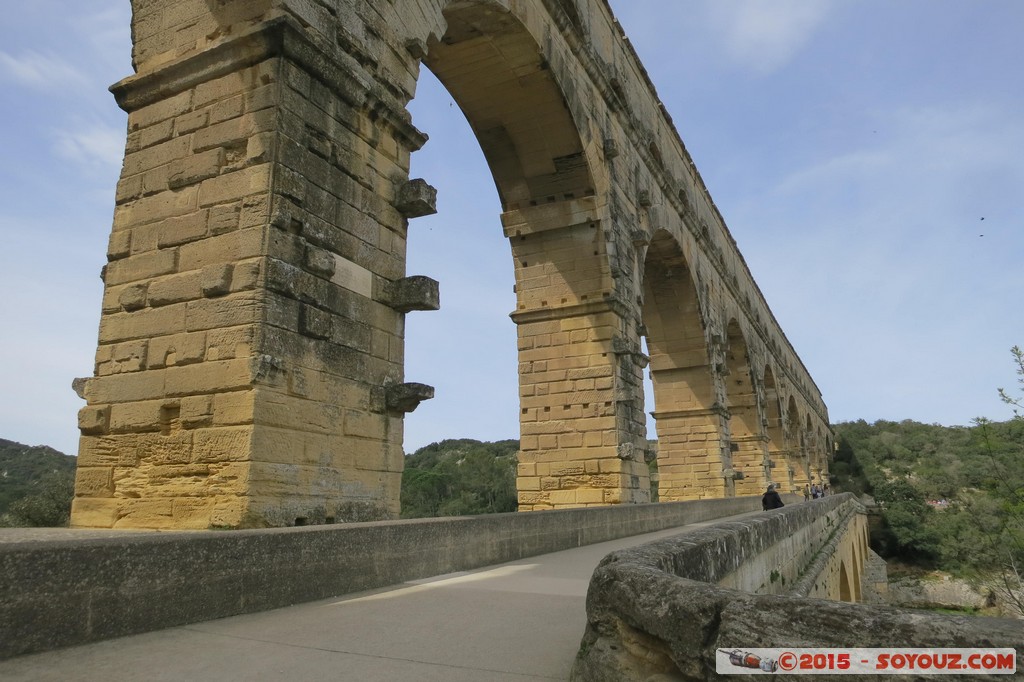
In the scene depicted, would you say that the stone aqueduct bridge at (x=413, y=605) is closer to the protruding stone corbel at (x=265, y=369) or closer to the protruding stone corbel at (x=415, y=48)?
the protruding stone corbel at (x=265, y=369)

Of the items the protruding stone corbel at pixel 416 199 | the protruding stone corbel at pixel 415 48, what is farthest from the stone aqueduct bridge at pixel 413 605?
the protruding stone corbel at pixel 415 48

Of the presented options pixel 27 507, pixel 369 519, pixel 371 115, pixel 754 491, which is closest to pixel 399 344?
pixel 369 519

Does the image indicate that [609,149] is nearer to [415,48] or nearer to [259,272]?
[415,48]

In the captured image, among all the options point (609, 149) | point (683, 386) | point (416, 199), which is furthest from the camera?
point (683, 386)

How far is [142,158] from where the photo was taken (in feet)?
16.8

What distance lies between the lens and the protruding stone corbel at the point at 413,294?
5.17 metres

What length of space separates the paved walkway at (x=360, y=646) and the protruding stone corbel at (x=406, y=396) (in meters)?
1.79

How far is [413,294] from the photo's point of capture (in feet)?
17.0

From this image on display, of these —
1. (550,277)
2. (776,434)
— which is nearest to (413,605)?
(550,277)

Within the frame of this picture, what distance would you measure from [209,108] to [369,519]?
3.22 m

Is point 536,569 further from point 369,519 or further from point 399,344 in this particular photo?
point 399,344

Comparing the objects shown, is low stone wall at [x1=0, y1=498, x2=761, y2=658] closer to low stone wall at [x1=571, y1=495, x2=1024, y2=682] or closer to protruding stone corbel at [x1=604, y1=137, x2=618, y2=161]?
low stone wall at [x1=571, y1=495, x2=1024, y2=682]

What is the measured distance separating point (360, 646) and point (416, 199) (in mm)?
3774

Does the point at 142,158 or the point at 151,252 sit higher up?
the point at 142,158
